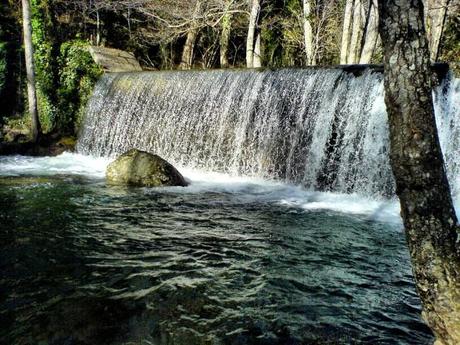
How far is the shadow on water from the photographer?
3.49 metres

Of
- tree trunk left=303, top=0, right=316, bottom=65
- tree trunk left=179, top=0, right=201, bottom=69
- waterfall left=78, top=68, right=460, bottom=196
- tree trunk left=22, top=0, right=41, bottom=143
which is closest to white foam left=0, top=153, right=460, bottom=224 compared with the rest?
waterfall left=78, top=68, right=460, bottom=196

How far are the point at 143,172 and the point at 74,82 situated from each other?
811 cm

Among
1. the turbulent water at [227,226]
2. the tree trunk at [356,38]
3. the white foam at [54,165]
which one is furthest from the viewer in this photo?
the tree trunk at [356,38]

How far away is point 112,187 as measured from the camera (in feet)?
30.3

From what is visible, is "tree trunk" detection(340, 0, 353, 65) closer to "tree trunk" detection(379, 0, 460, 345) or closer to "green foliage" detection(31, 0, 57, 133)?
"green foliage" detection(31, 0, 57, 133)

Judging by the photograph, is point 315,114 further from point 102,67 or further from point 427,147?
point 102,67

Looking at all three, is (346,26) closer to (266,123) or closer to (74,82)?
(266,123)

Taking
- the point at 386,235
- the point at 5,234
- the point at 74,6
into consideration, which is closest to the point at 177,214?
the point at 5,234

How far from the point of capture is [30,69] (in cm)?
1423

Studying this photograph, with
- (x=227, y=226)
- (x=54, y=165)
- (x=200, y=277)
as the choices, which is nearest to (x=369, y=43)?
(x=54, y=165)

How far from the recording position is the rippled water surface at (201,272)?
11.5 ft

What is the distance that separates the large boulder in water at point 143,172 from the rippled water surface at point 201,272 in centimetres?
117

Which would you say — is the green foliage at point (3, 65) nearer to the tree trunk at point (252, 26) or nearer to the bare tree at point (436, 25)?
the tree trunk at point (252, 26)

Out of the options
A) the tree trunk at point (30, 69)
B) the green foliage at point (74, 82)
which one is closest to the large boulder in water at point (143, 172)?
the tree trunk at point (30, 69)
